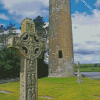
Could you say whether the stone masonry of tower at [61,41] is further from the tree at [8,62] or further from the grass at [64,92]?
the grass at [64,92]

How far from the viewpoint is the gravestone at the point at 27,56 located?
13.6 ft

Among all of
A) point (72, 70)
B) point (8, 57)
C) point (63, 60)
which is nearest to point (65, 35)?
point (63, 60)

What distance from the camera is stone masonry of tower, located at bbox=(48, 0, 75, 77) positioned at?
57.6ft

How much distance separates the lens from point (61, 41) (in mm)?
17719

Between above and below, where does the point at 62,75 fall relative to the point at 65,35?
below

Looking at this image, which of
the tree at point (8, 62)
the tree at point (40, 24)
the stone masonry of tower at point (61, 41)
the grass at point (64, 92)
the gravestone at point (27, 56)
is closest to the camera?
the gravestone at point (27, 56)

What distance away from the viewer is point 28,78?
4230 millimetres

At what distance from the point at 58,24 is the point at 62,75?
278 inches

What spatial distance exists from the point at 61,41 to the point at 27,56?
13.7m

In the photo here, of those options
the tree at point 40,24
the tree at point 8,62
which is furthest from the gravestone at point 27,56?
the tree at point 40,24

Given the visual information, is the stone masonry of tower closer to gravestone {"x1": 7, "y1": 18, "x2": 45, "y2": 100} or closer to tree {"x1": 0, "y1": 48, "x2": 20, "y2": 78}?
tree {"x1": 0, "y1": 48, "x2": 20, "y2": 78}

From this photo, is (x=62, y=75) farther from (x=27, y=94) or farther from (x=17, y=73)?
(x=27, y=94)

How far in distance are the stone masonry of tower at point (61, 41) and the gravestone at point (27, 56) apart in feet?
43.2

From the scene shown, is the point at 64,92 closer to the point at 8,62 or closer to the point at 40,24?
the point at 8,62
